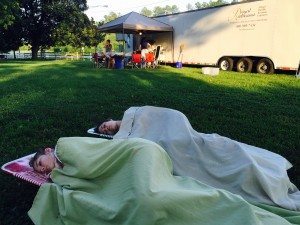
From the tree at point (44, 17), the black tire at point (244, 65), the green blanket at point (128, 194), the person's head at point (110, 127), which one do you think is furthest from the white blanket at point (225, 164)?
the tree at point (44, 17)

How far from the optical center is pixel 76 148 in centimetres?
360

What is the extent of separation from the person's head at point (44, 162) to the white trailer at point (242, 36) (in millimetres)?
13439

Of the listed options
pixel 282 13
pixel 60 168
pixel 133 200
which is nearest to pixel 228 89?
pixel 282 13

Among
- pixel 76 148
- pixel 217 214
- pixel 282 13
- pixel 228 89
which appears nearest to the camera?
pixel 217 214

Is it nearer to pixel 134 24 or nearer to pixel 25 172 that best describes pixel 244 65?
pixel 134 24

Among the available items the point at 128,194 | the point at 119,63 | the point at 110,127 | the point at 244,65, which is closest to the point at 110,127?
the point at 110,127

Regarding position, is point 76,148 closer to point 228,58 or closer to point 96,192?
point 96,192

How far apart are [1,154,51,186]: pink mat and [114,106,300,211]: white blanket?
1060 millimetres

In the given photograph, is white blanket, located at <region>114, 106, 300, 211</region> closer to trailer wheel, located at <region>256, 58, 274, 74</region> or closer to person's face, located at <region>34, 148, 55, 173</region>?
person's face, located at <region>34, 148, 55, 173</region>

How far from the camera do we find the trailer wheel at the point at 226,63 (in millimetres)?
17953

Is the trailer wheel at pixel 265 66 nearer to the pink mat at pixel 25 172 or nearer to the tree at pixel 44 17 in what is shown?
the pink mat at pixel 25 172

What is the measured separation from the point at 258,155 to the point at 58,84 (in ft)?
28.9

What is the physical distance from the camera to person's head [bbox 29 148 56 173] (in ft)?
12.6

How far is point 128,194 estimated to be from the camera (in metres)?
2.84
